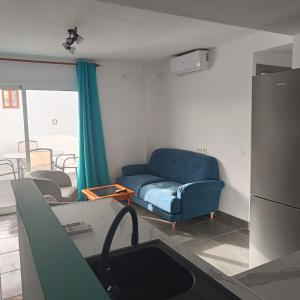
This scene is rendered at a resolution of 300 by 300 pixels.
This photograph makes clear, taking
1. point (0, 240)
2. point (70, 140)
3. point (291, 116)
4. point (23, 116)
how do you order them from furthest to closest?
1. point (70, 140)
2. point (23, 116)
3. point (0, 240)
4. point (291, 116)

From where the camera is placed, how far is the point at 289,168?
7.75 feet

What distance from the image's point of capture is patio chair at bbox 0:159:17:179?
509cm

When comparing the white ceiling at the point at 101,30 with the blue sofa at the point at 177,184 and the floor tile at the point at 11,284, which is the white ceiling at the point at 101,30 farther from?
the floor tile at the point at 11,284

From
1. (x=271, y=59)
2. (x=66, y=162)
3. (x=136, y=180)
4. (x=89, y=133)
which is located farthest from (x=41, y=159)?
(x=271, y=59)

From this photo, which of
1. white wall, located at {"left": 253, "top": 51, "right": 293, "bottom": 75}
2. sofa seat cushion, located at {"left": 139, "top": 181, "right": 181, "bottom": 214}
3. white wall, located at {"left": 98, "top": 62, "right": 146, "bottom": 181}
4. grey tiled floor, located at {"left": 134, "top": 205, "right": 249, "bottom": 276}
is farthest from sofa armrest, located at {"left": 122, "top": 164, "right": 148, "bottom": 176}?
white wall, located at {"left": 253, "top": 51, "right": 293, "bottom": 75}

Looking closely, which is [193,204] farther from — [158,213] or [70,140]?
[70,140]

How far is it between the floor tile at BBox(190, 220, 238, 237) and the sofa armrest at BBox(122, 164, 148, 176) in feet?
5.54

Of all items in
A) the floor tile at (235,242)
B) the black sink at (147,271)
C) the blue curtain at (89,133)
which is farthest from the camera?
the blue curtain at (89,133)

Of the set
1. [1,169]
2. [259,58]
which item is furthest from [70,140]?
[259,58]

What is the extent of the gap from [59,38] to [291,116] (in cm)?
287

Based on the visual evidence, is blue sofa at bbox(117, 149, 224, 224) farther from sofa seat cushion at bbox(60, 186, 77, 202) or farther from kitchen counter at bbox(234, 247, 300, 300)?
kitchen counter at bbox(234, 247, 300, 300)

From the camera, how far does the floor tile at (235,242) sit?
336 cm

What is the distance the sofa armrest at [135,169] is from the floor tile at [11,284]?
271cm

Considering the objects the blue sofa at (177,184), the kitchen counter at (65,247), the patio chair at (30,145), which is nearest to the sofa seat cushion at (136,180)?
the blue sofa at (177,184)
